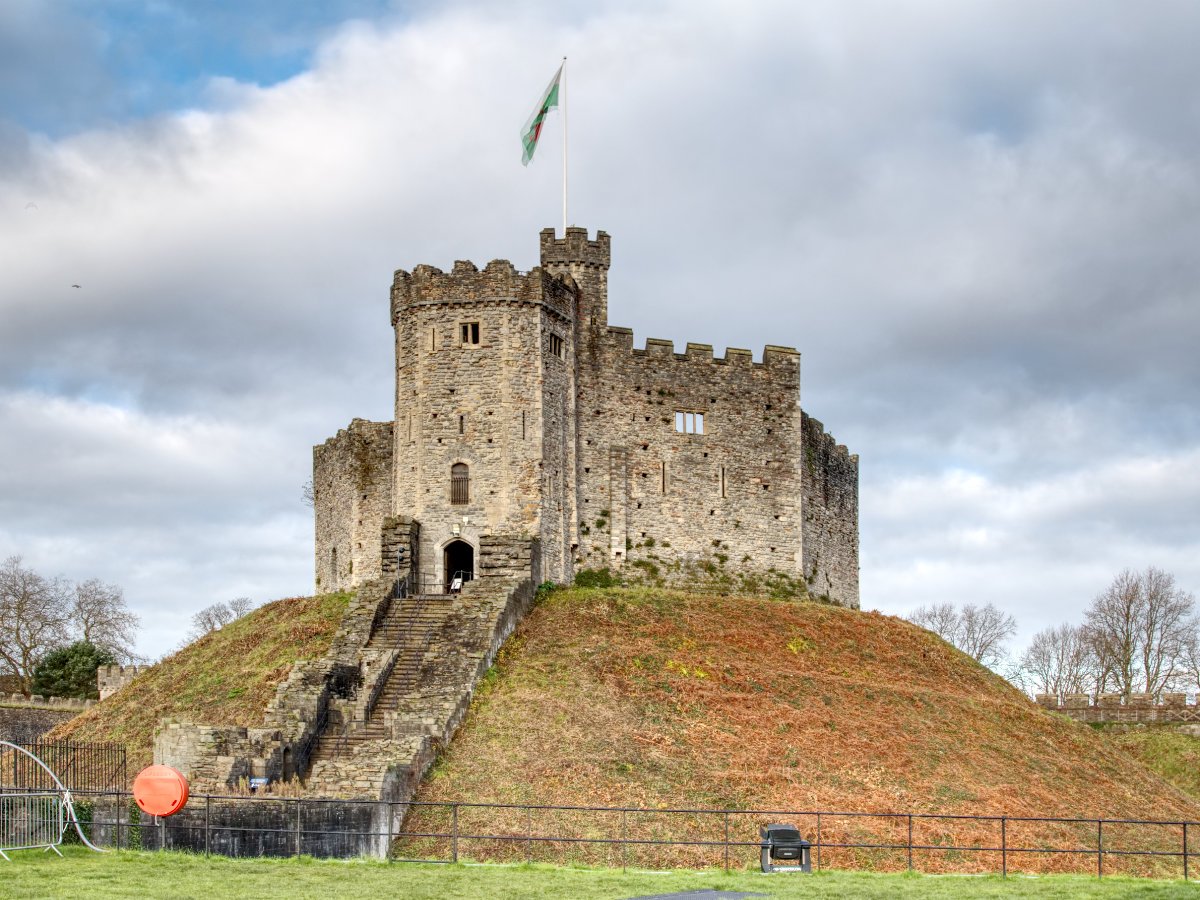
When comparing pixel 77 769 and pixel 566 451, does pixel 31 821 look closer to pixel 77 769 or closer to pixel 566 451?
pixel 77 769

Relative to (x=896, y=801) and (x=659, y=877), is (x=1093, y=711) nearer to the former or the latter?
(x=896, y=801)

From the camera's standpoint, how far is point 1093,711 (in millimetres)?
61875

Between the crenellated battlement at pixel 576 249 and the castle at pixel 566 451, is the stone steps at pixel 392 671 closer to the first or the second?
the castle at pixel 566 451

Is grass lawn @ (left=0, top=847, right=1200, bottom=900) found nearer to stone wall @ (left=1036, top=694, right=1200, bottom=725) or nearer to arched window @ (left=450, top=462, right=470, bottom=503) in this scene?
arched window @ (left=450, top=462, right=470, bottom=503)

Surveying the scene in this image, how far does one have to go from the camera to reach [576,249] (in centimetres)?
5325

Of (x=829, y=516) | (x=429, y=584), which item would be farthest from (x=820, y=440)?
(x=429, y=584)

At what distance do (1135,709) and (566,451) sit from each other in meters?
25.7

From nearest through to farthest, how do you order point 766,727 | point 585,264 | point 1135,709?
point 766,727
point 585,264
point 1135,709

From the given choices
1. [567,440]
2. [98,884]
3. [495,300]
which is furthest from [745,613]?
[98,884]

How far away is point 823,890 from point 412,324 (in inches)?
1100

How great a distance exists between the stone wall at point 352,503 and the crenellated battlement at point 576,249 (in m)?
8.10

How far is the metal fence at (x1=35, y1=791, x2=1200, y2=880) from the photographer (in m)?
30.4

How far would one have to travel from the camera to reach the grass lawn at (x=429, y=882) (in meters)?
24.7

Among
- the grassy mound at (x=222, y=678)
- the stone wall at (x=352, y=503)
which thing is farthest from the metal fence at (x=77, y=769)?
the stone wall at (x=352, y=503)
